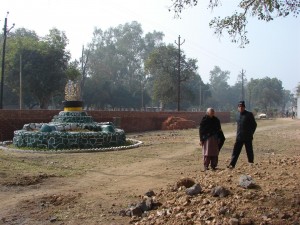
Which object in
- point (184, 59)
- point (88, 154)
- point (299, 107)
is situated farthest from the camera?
point (299, 107)

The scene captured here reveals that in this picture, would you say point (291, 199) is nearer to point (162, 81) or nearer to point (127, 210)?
point (127, 210)

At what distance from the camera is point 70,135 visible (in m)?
16.3

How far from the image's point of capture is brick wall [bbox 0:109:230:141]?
21.2 metres

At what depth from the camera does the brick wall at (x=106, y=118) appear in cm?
2117

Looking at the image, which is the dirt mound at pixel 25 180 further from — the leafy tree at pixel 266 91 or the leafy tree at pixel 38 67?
the leafy tree at pixel 266 91

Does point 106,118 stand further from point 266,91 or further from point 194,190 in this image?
point 266,91

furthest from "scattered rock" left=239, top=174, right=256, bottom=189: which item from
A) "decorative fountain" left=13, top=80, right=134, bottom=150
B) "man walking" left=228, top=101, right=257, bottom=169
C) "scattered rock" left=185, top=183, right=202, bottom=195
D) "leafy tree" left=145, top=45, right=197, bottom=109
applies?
"leafy tree" left=145, top=45, right=197, bottom=109

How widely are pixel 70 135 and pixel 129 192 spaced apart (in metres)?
9.04

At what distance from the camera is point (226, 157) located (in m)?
12.9

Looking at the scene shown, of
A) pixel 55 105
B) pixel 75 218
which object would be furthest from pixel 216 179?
pixel 55 105

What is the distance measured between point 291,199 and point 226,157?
24.0 ft

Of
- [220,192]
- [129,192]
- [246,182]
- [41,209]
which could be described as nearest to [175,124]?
[129,192]

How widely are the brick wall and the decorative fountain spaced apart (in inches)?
126

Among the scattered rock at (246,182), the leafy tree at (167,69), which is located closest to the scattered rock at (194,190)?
the scattered rock at (246,182)
